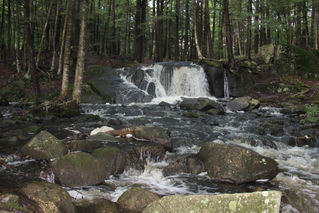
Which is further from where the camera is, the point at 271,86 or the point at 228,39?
the point at 228,39

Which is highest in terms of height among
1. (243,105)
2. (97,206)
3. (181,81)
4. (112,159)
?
(181,81)

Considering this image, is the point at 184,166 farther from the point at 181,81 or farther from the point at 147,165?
the point at 181,81

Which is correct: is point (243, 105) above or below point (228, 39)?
below

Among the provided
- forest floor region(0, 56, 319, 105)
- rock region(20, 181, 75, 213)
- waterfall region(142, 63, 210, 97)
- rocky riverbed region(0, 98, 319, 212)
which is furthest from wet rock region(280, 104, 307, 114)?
rock region(20, 181, 75, 213)

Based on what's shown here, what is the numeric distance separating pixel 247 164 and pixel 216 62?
14.3 metres

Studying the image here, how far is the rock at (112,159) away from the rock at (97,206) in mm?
1305

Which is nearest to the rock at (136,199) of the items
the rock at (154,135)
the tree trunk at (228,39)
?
the rock at (154,135)

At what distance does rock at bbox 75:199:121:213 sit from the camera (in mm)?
3959

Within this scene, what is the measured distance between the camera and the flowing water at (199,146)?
4.89 m

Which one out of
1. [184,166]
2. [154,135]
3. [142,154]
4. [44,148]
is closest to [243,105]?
[154,135]

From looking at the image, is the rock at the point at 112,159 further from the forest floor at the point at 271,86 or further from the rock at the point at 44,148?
the forest floor at the point at 271,86

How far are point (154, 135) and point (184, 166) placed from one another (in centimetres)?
196

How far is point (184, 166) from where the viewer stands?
6094mm

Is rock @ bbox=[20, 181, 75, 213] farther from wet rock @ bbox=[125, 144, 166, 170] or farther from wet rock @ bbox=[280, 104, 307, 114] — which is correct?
wet rock @ bbox=[280, 104, 307, 114]
